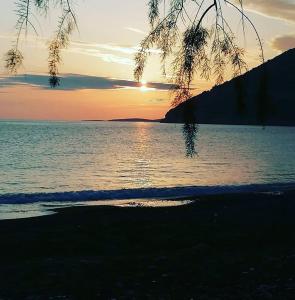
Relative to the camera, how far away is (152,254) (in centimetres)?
1453

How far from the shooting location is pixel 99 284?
1101 cm

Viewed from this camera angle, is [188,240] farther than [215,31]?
Yes

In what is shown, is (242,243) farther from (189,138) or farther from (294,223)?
(189,138)

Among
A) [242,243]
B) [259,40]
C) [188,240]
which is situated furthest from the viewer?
[188,240]

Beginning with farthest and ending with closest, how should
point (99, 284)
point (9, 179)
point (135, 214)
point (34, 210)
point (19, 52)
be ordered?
point (9, 179)
point (34, 210)
point (135, 214)
point (99, 284)
point (19, 52)

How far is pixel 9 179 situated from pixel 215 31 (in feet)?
143

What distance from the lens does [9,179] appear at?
46000mm

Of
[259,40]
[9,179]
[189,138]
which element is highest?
[259,40]

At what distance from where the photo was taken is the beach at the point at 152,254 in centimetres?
1045

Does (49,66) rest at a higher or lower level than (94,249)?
higher

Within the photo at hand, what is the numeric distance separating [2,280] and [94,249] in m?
4.74

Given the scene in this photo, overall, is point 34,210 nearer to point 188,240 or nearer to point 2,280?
point 188,240

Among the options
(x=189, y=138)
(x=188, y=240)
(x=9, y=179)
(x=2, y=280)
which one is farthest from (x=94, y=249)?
(x=9, y=179)

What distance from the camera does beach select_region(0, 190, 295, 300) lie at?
10.4 meters
